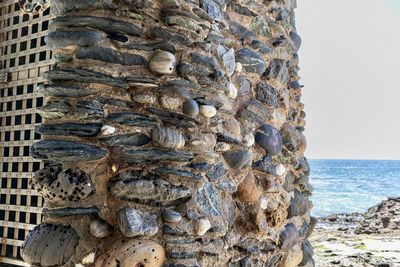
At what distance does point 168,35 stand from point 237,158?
1.56ft

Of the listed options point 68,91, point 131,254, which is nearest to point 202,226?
point 131,254

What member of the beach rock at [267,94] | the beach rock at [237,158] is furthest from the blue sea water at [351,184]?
the beach rock at [237,158]

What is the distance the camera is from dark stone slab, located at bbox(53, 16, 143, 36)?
1253 mm

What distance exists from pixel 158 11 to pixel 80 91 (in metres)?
0.34

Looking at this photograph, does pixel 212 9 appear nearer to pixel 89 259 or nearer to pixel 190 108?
pixel 190 108

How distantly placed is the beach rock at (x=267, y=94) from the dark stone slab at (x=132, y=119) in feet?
1.92

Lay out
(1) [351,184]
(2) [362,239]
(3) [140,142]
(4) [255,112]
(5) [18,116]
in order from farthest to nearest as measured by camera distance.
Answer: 1. (1) [351,184]
2. (2) [362,239]
3. (5) [18,116]
4. (4) [255,112]
5. (3) [140,142]

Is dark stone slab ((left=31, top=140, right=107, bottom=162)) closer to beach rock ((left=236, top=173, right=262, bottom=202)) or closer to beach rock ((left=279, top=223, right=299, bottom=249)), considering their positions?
beach rock ((left=236, top=173, right=262, bottom=202))

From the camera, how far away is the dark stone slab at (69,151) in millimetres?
1200

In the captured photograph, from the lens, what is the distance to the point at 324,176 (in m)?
33.4

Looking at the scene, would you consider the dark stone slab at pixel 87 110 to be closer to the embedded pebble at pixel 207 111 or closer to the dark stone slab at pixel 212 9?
the embedded pebble at pixel 207 111

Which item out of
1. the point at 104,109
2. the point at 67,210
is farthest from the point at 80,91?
the point at 67,210

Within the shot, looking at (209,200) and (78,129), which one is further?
(209,200)

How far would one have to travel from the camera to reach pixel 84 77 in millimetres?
1229
